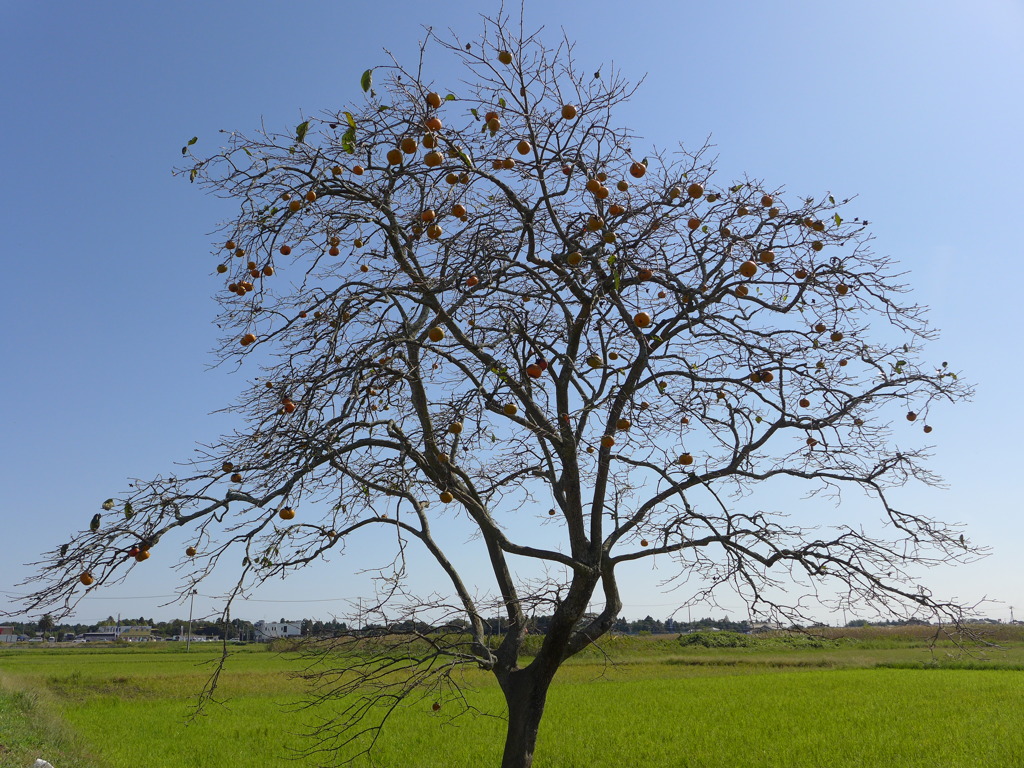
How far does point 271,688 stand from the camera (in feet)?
84.6

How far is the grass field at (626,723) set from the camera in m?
11.0

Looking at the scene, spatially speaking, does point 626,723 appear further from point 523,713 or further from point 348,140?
point 348,140

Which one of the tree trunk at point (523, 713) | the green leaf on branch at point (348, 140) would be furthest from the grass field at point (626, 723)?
the green leaf on branch at point (348, 140)

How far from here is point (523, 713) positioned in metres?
5.45

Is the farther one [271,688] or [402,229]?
[271,688]

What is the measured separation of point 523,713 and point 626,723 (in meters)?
10.9

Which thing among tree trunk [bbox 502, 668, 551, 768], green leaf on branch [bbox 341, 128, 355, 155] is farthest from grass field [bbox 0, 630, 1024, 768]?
green leaf on branch [bbox 341, 128, 355, 155]

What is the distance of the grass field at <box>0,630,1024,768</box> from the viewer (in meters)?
11.0

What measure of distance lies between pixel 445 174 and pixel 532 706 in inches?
155

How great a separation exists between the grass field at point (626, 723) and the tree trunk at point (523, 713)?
615mm

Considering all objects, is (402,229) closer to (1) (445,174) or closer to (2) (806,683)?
(1) (445,174)

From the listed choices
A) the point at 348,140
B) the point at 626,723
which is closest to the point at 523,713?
the point at 348,140

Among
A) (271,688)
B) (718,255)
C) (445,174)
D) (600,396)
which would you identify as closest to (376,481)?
(600,396)

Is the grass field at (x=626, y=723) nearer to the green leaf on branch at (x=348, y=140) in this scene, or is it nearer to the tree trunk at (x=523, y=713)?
the tree trunk at (x=523, y=713)
